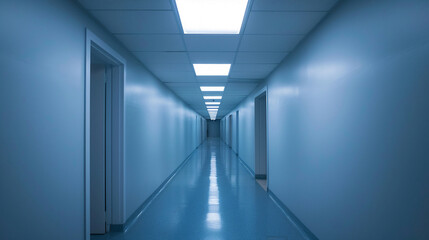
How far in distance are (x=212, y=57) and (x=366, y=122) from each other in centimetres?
265

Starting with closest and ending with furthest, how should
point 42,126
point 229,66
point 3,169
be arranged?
point 3,169 → point 42,126 → point 229,66

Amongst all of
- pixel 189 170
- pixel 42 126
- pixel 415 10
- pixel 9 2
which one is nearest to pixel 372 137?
pixel 415 10

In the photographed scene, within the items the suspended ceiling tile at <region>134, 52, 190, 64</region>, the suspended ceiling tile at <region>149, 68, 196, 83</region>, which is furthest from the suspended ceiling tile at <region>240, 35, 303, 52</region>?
the suspended ceiling tile at <region>149, 68, 196, 83</region>

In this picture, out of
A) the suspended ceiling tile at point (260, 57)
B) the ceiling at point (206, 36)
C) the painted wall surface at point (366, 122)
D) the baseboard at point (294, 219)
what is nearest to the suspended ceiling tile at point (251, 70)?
the ceiling at point (206, 36)

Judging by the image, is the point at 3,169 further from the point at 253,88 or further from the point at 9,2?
the point at 253,88

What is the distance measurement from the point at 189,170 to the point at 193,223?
4.64 metres

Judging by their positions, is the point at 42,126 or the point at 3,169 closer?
the point at 3,169

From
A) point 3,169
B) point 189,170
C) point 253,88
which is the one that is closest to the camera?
point 3,169

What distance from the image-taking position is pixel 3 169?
1381 millimetres

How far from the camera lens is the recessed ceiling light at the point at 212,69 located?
14.7ft

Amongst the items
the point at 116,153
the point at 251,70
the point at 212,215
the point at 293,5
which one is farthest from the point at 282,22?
the point at 212,215

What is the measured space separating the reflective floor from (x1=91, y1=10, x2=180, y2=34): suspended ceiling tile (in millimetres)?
2741

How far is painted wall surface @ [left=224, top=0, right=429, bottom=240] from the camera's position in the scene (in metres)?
1.40

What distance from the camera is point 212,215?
3.91 metres
